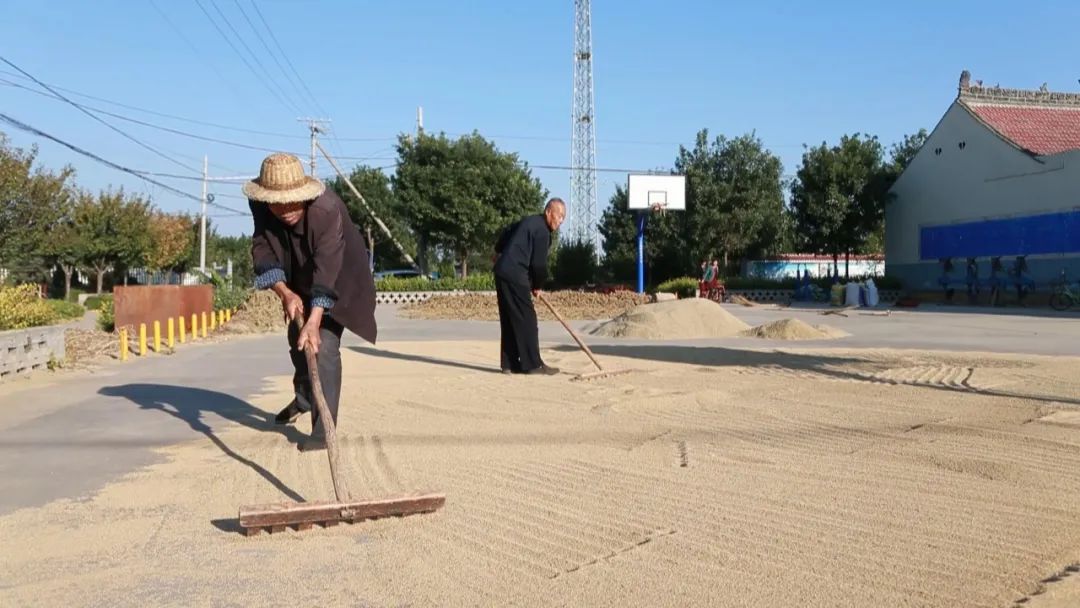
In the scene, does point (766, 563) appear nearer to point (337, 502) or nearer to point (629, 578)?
point (629, 578)

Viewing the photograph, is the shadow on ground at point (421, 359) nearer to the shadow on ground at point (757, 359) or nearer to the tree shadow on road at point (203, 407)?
the shadow on ground at point (757, 359)

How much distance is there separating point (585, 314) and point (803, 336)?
1087 centimetres

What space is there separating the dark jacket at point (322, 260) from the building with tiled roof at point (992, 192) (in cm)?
2513

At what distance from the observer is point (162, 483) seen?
4695 millimetres

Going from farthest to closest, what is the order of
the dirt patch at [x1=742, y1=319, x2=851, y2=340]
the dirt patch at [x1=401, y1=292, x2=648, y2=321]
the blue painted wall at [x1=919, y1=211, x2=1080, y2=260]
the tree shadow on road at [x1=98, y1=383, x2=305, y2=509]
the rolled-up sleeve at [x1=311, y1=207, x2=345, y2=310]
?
the blue painted wall at [x1=919, y1=211, x2=1080, y2=260]
the dirt patch at [x1=401, y1=292, x2=648, y2=321]
the dirt patch at [x1=742, y1=319, x2=851, y2=340]
the tree shadow on road at [x1=98, y1=383, x2=305, y2=509]
the rolled-up sleeve at [x1=311, y1=207, x2=345, y2=310]

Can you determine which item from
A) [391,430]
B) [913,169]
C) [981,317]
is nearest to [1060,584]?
[391,430]

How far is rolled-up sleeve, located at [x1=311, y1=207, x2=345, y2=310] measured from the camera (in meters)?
4.98

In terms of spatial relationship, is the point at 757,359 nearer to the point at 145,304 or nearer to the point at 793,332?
the point at 793,332

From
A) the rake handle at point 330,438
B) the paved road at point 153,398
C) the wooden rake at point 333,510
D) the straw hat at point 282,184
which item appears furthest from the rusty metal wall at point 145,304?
the wooden rake at point 333,510

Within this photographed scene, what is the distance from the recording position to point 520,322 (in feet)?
29.8

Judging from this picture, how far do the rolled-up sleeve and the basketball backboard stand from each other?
2913 centimetres

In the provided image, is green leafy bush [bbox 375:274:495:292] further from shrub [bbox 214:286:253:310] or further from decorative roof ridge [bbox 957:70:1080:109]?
decorative roof ridge [bbox 957:70:1080:109]

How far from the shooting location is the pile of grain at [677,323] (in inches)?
596

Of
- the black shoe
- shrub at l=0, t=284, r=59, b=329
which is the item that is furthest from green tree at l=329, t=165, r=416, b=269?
the black shoe
